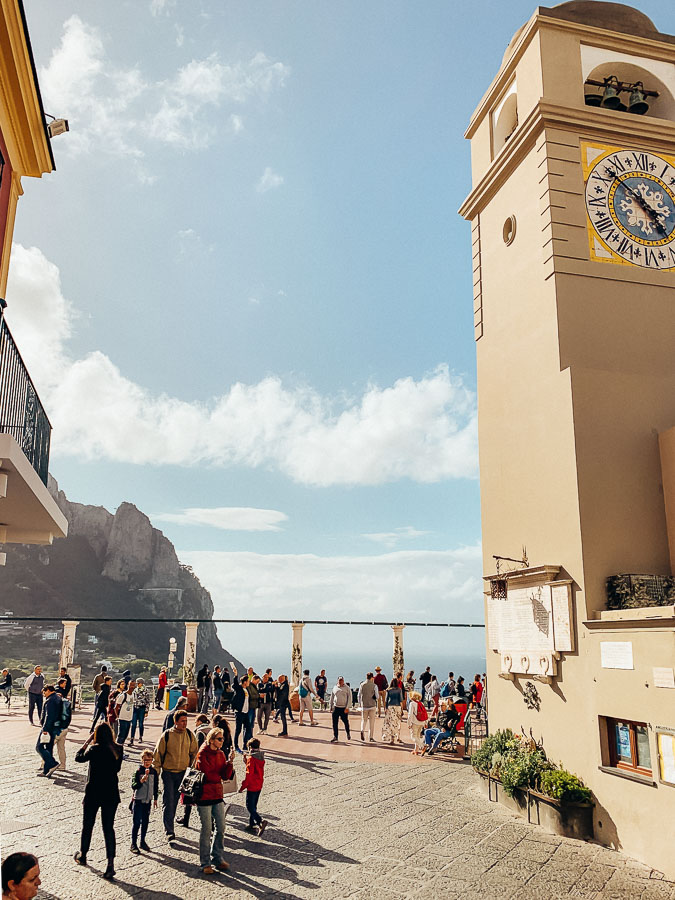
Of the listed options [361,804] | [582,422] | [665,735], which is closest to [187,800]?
[361,804]

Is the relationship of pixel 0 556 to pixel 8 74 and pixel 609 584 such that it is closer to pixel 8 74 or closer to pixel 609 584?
pixel 8 74

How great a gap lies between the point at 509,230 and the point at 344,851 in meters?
12.1

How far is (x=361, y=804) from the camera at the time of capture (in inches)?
459

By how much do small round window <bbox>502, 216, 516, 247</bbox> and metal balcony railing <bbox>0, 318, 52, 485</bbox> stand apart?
9840mm

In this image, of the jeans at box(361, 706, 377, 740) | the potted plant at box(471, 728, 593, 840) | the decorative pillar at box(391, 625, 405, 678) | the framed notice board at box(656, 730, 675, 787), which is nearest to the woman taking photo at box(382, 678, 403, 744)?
the jeans at box(361, 706, 377, 740)

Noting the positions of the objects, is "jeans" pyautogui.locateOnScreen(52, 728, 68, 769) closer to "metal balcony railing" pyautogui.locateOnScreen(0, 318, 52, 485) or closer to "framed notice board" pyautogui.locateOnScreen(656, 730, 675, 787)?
"metal balcony railing" pyautogui.locateOnScreen(0, 318, 52, 485)

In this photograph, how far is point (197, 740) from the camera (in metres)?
10.2

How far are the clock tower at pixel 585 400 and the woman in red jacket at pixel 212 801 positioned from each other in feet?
17.9

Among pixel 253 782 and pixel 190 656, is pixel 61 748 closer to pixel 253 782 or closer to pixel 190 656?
pixel 253 782

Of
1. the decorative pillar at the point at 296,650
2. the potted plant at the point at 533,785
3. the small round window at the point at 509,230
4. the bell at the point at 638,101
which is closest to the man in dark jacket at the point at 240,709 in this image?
the potted plant at the point at 533,785

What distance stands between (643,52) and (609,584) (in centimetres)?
1131

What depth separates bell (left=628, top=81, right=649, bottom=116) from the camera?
14.4 m

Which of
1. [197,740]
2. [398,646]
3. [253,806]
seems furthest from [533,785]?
[398,646]

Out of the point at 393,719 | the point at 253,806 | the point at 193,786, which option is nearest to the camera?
the point at 193,786
